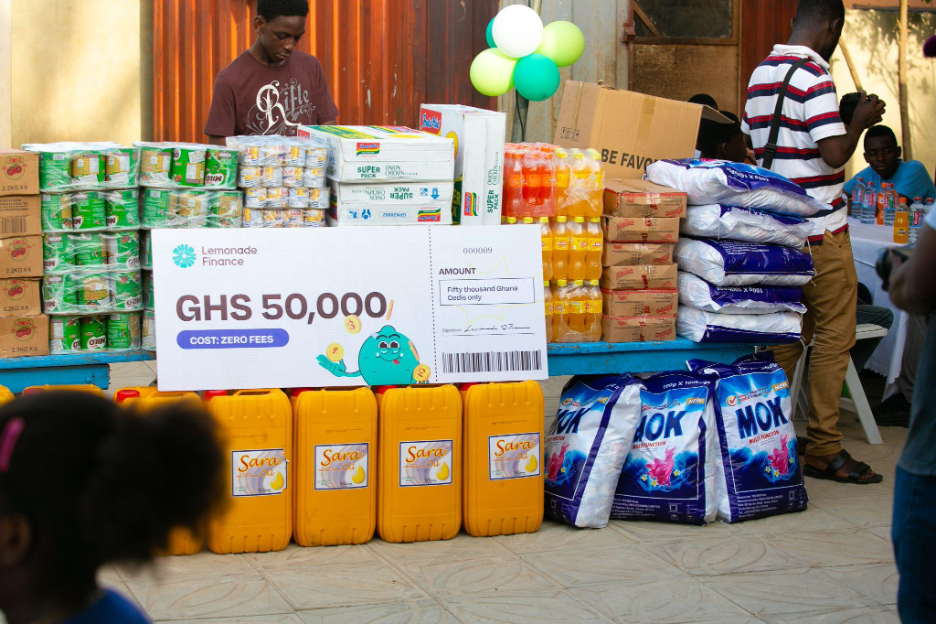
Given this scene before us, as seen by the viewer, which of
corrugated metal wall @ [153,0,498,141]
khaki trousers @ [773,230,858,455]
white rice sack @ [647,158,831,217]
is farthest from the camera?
corrugated metal wall @ [153,0,498,141]

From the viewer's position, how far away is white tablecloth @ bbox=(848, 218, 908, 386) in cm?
604

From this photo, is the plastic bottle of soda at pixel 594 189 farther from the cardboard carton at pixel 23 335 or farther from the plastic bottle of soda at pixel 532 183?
the cardboard carton at pixel 23 335

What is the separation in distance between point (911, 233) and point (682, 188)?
313cm

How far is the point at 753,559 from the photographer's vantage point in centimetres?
395

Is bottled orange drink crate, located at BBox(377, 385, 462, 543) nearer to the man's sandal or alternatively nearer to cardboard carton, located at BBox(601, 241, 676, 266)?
cardboard carton, located at BBox(601, 241, 676, 266)

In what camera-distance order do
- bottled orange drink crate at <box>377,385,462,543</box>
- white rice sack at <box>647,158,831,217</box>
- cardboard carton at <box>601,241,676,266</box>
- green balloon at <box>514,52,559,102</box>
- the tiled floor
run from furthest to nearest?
1. green balloon at <box>514,52,559,102</box>
2. cardboard carton at <box>601,241,676,266</box>
3. white rice sack at <box>647,158,831,217</box>
4. bottled orange drink crate at <box>377,385,462,543</box>
5. the tiled floor

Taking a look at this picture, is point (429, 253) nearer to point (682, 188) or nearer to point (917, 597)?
point (682, 188)

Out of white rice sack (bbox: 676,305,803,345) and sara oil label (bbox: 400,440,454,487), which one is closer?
sara oil label (bbox: 400,440,454,487)

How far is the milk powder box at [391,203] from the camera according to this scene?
412cm

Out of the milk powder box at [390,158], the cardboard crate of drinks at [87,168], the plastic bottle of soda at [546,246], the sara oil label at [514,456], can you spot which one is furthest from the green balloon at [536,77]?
the cardboard crate of drinks at [87,168]

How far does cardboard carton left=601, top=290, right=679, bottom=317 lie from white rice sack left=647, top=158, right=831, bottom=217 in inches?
17.8

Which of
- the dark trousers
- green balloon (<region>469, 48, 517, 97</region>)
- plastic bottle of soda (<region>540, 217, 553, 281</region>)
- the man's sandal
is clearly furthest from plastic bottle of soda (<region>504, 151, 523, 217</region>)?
green balloon (<region>469, 48, 517, 97</region>)

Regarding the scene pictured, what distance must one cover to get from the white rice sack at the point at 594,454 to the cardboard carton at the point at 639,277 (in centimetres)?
46

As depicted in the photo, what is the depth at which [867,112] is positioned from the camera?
4.58 metres
